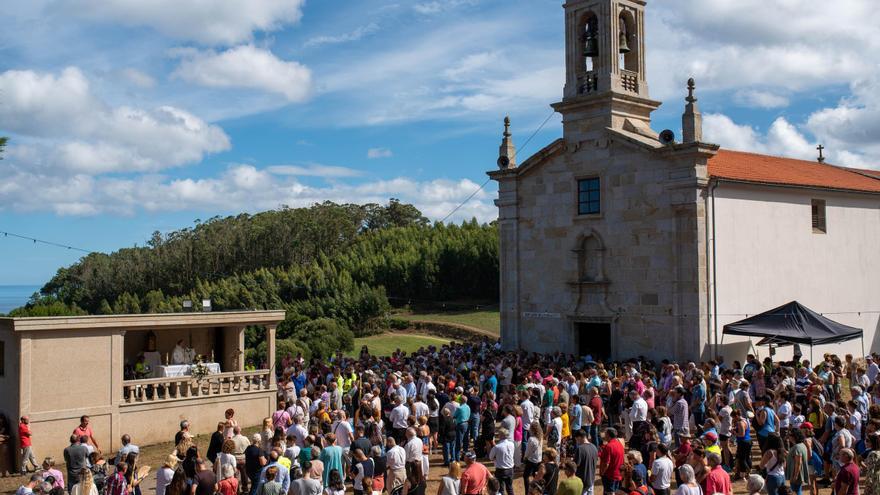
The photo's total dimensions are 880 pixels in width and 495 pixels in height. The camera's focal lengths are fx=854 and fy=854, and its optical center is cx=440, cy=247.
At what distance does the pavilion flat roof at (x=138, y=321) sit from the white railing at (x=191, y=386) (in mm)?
1318

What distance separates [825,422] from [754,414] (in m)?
1.43

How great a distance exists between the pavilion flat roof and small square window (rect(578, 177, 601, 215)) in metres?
10.6

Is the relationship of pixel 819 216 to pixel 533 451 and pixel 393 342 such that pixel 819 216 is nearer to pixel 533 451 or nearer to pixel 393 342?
pixel 533 451

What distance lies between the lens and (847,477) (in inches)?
440

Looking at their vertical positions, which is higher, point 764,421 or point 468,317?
point 468,317

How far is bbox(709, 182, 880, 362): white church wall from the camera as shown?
2527 centimetres

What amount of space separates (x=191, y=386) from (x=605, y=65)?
1617cm

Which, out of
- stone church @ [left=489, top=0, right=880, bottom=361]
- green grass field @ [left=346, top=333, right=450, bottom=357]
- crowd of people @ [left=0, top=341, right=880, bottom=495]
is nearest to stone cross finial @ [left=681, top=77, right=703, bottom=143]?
stone church @ [left=489, top=0, right=880, bottom=361]

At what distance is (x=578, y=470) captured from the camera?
12516 millimetres

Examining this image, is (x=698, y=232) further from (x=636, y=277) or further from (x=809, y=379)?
(x=809, y=379)

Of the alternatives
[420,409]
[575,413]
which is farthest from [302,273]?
[575,413]

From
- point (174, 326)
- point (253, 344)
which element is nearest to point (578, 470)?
point (174, 326)

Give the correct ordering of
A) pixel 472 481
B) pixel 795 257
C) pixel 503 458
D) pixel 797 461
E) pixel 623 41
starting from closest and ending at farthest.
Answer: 1. pixel 472 481
2. pixel 797 461
3. pixel 503 458
4. pixel 795 257
5. pixel 623 41

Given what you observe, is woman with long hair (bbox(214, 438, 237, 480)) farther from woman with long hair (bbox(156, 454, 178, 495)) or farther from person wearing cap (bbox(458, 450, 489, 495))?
person wearing cap (bbox(458, 450, 489, 495))
